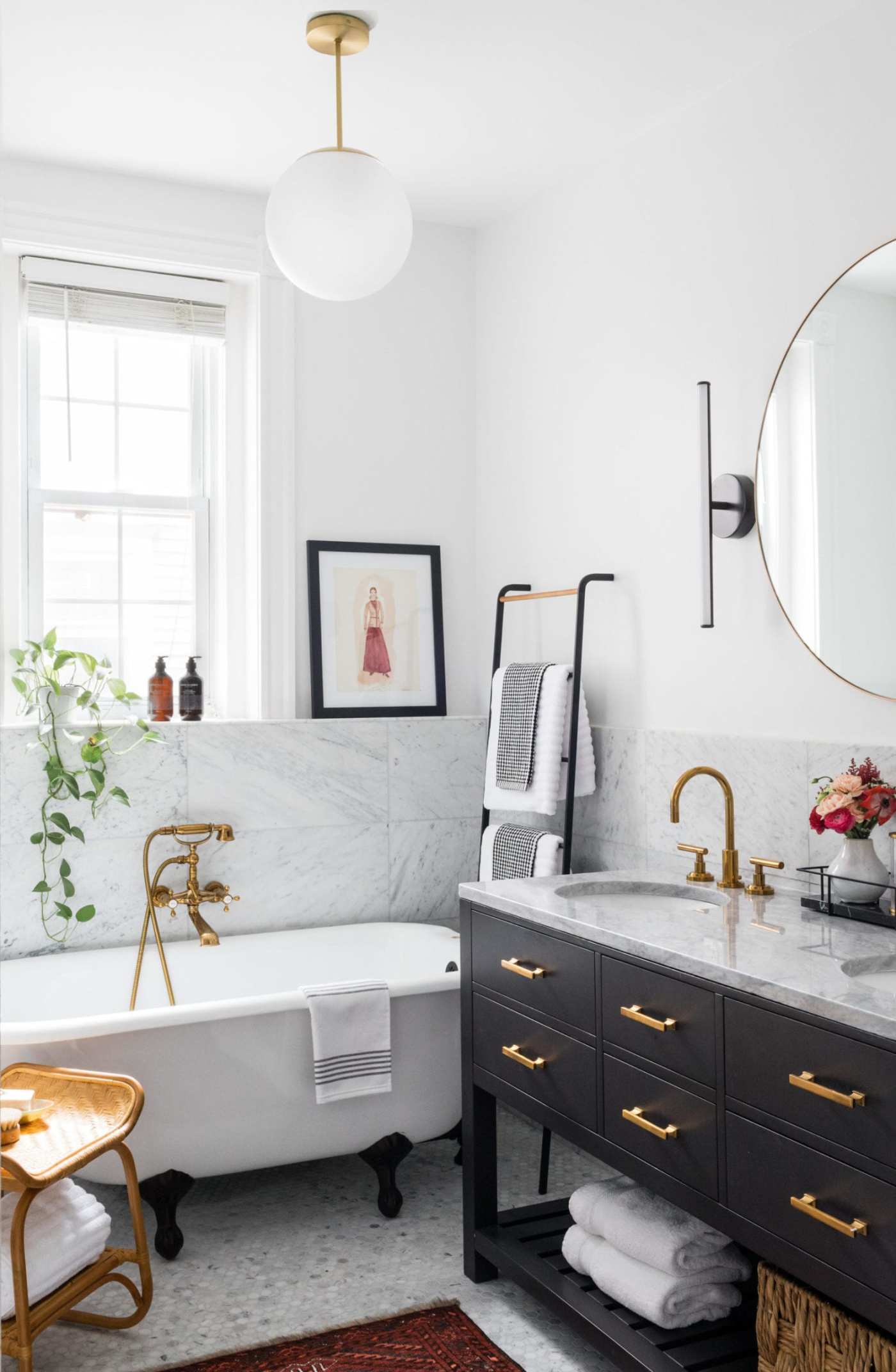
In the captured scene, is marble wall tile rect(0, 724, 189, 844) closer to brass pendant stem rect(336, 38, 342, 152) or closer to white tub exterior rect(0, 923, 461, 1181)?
white tub exterior rect(0, 923, 461, 1181)

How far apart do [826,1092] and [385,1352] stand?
3.95 ft

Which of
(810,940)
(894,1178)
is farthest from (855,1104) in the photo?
(810,940)

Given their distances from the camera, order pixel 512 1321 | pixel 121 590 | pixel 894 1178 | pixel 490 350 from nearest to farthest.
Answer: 1. pixel 894 1178
2. pixel 512 1321
3. pixel 121 590
4. pixel 490 350

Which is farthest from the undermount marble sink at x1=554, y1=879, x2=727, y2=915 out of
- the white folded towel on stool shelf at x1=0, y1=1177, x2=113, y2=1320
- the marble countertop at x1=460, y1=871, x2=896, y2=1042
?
the white folded towel on stool shelf at x1=0, y1=1177, x2=113, y2=1320

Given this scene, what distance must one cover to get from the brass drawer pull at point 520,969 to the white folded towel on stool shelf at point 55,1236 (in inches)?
36.2

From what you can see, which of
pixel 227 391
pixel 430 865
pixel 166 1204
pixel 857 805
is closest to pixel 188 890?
pixel 430 865

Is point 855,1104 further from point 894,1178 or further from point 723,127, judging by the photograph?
point 723,127

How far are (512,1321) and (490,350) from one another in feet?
9.41

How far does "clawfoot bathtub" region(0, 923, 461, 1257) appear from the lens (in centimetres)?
264

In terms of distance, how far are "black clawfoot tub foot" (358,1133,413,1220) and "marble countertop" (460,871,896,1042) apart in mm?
761

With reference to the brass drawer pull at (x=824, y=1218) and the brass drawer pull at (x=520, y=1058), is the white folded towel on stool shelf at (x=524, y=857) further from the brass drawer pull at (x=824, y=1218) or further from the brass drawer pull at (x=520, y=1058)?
the brass drawer pull at (x=824, y=1218)

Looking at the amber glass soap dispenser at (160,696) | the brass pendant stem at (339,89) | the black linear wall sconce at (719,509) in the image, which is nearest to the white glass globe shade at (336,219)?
the brass pendant stem at (339,89)

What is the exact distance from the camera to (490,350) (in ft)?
12.9

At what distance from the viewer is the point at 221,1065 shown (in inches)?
108
